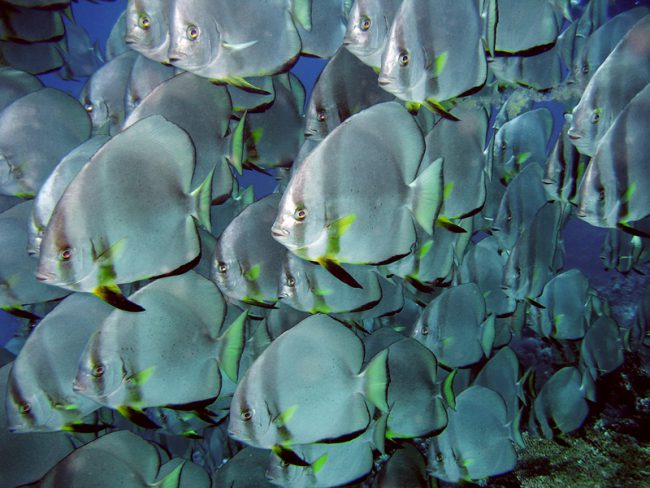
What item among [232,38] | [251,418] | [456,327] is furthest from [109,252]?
[456,327]

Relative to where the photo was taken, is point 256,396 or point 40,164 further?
point 40,164

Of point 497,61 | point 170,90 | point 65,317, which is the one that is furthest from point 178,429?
point 497,61

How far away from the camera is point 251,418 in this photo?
2.17 m

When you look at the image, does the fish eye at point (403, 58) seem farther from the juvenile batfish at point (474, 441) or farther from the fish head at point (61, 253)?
the juvenile batfish at point (474, 441)

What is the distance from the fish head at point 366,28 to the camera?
218cm

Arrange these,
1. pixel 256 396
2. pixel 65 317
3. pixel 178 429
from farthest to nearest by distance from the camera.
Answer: pixel 178 429 → pixel 65 317 → pixel 256 396

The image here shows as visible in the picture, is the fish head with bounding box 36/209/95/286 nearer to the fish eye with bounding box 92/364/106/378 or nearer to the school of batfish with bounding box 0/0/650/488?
the school of batfish with bounding box 0/0/650/488

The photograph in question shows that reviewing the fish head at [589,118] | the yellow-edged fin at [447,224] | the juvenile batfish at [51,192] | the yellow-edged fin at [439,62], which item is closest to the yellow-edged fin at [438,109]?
the yellow-edged fin at [439,62]

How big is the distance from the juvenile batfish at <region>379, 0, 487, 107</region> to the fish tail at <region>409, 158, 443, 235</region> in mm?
310

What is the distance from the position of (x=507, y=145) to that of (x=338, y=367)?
2.81 m

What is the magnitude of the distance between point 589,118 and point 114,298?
2133mm

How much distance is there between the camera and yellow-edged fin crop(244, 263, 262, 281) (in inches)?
107

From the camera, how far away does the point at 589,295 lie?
4582 mm

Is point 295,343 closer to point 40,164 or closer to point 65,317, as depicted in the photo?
point 65,317
